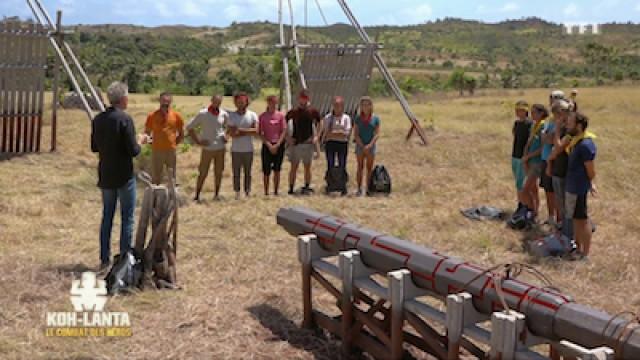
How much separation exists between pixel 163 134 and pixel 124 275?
3.57 metres

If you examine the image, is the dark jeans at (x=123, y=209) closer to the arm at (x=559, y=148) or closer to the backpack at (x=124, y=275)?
the backpack at (x=124, y=275)

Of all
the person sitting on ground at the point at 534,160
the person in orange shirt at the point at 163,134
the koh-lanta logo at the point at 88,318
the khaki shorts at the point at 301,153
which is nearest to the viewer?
the koh-lanta logo at the point at 88,318

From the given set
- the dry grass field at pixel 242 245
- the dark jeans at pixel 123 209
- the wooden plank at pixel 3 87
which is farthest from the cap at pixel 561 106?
the wooden plank at pixel 3 87

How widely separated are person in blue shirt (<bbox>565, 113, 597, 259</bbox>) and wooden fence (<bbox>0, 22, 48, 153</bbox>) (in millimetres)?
9066

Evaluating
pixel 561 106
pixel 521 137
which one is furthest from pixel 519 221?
pixel 561 106

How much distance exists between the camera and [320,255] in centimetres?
596

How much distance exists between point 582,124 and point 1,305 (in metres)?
5.48

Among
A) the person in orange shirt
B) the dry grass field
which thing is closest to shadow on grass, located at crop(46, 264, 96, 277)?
the dry grass field

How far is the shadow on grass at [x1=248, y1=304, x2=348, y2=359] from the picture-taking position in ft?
18.3

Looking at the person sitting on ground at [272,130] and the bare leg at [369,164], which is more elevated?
the person sitting on ground at [272,130]

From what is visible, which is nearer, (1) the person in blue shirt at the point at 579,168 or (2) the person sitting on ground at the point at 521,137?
(1) the person in blue shirt at the point at 579,168

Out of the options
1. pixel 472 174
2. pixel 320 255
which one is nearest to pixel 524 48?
pixel 472 174

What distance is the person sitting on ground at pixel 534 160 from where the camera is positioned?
900cm

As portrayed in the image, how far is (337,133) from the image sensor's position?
36.8 ft
